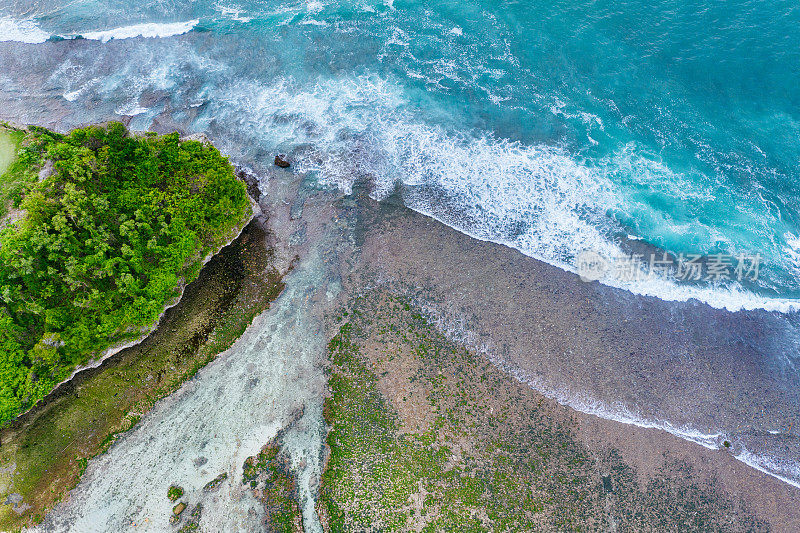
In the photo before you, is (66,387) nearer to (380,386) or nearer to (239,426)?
(239,426)

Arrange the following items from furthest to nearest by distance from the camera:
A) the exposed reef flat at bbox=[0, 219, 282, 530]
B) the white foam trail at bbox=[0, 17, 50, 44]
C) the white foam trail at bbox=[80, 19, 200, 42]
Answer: the white foam trail at bbox=[80, 19, 200, 42]
the white foam trail at bbox=[0, 17, 50, 44]
the exposed reef flat at bbox=[0, 219, 282, 530]

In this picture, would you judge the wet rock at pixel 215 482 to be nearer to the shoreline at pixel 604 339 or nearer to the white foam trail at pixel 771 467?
the shoreline at pixel 604 339

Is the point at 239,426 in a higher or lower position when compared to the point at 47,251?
lower

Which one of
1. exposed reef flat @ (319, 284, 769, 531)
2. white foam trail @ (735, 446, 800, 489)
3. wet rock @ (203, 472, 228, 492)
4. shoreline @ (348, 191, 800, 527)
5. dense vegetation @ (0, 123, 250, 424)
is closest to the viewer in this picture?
exposed reef flat @ (319, 284, 769, 531)

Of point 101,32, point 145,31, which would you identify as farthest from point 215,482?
point 101,32

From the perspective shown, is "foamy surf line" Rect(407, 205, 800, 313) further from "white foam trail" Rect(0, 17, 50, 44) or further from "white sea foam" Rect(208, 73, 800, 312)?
"white foam trail" Rect(0, 17, 50, 44)

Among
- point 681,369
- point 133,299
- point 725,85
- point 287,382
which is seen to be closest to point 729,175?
point 725,85

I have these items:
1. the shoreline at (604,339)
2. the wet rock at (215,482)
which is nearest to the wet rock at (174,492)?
the wet rock at (215,482)


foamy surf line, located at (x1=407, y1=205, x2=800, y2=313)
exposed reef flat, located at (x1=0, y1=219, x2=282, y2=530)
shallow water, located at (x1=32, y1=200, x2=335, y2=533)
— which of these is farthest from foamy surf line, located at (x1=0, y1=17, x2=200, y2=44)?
foamy surf line, located at (x1=407, y1=205, x2=800, y2=313)
